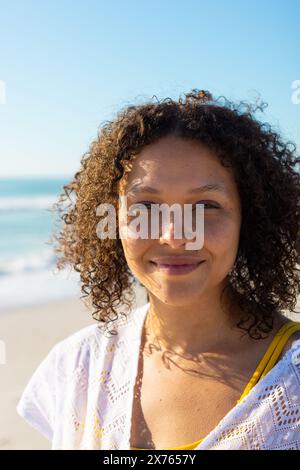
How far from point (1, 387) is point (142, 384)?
11.3 ft

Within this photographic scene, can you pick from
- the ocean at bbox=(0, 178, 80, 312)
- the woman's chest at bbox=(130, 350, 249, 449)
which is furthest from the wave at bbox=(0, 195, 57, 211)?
the woman's chest at bbox=(130, 350, 249, 449)

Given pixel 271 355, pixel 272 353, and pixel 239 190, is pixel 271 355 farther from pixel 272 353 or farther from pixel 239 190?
pixel 239 190

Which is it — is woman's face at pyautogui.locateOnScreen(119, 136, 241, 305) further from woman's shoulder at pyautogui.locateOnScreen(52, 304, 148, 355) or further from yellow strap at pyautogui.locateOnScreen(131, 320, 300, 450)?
woman's shoulder at pyautogui.locateOnScreen(52, 304, 148, 355)

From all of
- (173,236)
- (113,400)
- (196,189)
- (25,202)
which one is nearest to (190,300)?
(173,236)

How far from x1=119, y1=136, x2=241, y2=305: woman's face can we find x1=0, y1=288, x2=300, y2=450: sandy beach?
1.89 meters

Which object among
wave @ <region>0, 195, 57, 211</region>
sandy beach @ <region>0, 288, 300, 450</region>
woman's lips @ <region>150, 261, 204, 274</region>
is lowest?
sandy beach @ <region>0, 288, 300, 450</region>

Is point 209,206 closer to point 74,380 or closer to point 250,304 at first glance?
point 250,304

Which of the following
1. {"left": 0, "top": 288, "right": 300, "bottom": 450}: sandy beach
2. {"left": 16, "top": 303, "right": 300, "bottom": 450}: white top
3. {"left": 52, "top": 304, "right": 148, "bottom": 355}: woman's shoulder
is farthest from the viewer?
{"left": 0, "top": 288, "right": 300, "bottom": 450}: sandy beach

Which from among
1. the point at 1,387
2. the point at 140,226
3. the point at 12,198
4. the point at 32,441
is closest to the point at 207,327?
the point at 140,226

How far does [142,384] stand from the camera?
7.55 feet

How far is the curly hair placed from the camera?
85.3 inches

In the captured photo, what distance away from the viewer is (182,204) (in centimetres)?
203

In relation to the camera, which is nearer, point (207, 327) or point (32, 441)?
point (207, 327)
